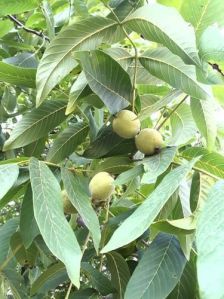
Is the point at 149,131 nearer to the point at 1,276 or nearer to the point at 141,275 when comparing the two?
the point at 141,275

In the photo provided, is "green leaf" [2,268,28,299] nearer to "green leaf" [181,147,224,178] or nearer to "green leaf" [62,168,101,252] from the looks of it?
"green leaf" [62,168,101,252]

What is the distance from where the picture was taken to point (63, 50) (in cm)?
107

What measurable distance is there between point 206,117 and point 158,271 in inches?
15.3

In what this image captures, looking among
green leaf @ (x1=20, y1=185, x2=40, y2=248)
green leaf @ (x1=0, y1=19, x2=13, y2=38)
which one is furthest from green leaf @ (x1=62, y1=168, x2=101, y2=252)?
green leaf @ (x1=0, y1=19, x2=13, y2=38)

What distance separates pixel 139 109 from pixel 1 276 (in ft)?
1.72

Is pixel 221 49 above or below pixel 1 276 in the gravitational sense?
above

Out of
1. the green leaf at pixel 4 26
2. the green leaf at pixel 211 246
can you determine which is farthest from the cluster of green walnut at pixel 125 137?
the green leaf at pixel 4 26

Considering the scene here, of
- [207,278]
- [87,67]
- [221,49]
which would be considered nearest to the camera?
[207,278]

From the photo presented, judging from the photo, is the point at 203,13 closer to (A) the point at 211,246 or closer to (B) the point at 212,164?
(B) the point at 212,164

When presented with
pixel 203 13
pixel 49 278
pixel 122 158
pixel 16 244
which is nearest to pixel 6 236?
pixel 16 244

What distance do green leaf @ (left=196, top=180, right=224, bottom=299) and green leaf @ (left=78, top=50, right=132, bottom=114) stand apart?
17.1 inches

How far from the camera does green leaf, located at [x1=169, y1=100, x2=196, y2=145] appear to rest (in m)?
1.27

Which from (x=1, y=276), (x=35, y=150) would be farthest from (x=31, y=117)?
(x=1, y=276)

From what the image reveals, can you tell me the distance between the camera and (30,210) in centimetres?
109
